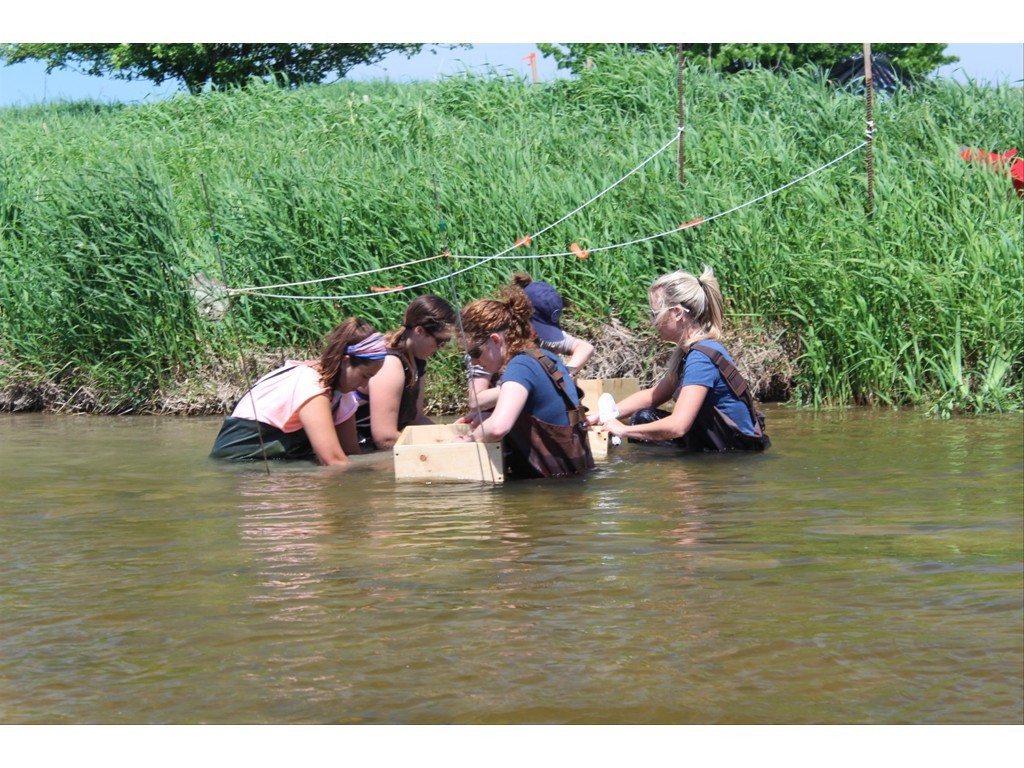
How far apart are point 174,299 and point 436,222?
230 cm

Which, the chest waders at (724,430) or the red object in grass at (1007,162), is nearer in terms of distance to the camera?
the chest waders at (724,430)

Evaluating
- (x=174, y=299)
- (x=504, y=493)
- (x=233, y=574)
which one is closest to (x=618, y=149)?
(x=174, y=299)

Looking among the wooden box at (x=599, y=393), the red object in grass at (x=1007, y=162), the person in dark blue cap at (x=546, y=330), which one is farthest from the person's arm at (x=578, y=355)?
the red object in grass at (x=1007, y=162)

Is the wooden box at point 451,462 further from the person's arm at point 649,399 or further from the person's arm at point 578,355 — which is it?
the person's arm at point 578,355

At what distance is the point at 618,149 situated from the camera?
1398 cm

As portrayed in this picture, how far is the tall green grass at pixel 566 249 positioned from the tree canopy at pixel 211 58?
16.7 metres

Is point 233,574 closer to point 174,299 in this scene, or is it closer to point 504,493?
point 504,493

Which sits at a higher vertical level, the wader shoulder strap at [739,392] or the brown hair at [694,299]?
the brown hair at [694,299]

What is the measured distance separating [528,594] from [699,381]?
9.28ft

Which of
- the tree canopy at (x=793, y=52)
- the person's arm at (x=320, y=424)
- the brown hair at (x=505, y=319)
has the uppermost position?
the tree canopy at (x=793, y=52)

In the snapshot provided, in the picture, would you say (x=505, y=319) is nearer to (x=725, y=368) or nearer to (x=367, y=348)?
(x=367, y=348)

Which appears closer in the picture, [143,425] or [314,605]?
[314,605]

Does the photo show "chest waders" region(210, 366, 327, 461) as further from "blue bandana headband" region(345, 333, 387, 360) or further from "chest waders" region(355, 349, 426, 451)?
"blue bandana headband" region(345, 333, 387, 360)

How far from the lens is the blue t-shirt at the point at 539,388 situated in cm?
660
